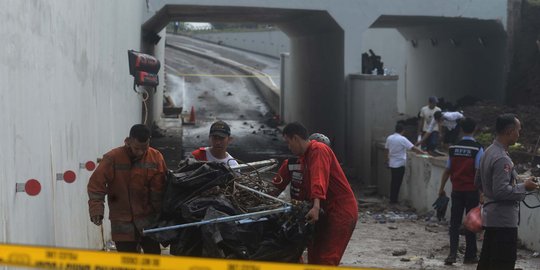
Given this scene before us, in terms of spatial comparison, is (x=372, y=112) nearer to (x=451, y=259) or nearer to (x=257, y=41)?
(x=451, y=259)

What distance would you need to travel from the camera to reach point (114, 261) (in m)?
4.07

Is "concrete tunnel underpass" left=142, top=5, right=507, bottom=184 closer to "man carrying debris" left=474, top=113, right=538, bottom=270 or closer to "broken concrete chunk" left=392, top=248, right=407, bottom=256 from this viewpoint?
"broken concrete chunk" left=392, top=248, right=407, bottom=256

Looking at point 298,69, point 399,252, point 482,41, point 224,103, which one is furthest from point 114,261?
point 224,103

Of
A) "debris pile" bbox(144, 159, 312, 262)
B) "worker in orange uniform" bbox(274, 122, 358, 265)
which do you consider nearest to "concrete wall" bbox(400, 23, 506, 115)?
"worker in orange uniform" bbox(274, 122, 358, 265)

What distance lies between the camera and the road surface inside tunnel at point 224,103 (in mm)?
24594

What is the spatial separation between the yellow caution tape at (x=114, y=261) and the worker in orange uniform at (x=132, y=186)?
251cm

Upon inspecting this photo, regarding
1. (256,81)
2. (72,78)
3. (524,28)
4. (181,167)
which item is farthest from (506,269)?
(256,81)

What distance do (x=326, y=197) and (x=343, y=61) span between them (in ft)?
48.9

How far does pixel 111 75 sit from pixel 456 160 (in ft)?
16.9

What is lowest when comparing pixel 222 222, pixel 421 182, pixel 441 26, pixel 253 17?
pixel 421 182

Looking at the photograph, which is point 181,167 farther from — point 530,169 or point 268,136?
point 268,136

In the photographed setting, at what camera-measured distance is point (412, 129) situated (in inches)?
842

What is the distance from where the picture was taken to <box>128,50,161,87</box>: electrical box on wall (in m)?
13.1

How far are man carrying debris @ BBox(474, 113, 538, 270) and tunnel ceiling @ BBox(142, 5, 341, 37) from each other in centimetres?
1356
